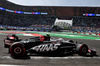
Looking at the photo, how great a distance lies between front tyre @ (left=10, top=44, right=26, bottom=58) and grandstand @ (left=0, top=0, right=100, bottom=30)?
41.2 metres

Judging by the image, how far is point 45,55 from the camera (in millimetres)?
4598

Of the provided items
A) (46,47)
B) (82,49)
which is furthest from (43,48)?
(82,49)

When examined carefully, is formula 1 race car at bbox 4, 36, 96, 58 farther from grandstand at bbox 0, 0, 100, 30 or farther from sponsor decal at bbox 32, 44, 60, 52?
grandstand at bbox 0, 0, 100, 30

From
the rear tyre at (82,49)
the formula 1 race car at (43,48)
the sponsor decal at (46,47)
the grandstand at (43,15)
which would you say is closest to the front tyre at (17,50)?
the formula 1 race car at (43,48)

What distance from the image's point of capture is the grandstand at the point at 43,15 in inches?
1781

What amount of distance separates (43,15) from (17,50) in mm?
48726

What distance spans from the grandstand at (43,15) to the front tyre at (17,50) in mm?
41250

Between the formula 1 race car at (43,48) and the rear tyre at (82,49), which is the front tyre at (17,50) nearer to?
the formula 1 race car at (43,48)

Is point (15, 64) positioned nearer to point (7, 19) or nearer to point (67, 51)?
point (67, 51)

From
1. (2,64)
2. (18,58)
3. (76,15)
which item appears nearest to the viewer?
(2,64)

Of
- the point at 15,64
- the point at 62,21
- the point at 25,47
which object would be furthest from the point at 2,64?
the point at 62,21

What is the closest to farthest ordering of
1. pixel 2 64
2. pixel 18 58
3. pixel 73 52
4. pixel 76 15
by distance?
pixel 2 64 → pixel 18 58 → pixel 73 52 → pixel 76 15

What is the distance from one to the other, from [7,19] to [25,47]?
46.6m

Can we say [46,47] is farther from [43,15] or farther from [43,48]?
[43,15]
